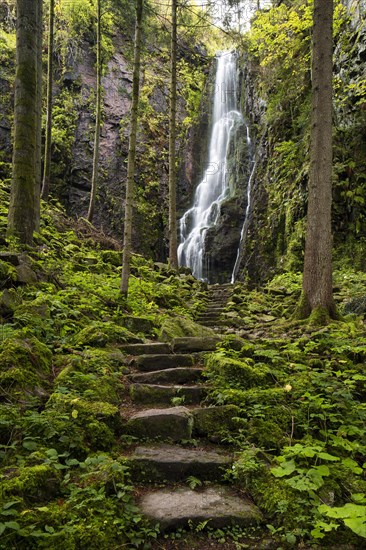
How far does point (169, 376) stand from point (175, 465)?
1473 mm

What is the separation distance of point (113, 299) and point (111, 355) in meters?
2.52

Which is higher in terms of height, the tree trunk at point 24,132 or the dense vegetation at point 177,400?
the tree trunk at point 24,132

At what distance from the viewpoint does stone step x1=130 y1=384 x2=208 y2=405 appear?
3.71m

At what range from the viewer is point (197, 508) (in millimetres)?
2361

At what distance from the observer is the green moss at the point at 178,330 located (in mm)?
5547

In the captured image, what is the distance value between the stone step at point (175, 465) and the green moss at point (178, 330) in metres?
2.64

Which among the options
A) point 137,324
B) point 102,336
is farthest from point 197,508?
point 137,324

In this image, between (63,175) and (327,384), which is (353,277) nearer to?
(327,384)

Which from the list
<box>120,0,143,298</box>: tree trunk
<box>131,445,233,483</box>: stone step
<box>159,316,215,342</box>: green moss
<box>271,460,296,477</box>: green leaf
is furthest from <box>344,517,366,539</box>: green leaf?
<box>120,0,143,298</box>: tree trunk

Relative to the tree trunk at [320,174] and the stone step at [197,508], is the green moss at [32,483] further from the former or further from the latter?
the tree trunk at [320,174]

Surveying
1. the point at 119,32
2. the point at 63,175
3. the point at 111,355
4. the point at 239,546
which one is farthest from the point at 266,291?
the point at 119,32

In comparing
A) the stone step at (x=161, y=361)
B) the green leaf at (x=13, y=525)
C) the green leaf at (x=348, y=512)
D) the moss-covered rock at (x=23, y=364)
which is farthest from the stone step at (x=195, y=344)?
the green leaf at (x=13, y=525)

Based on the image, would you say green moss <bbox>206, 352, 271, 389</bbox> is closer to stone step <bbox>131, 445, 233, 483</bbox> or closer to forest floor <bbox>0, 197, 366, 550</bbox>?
forest floor <bbox>0, 197, 366, 550</bbox>

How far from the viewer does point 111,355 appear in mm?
4387
